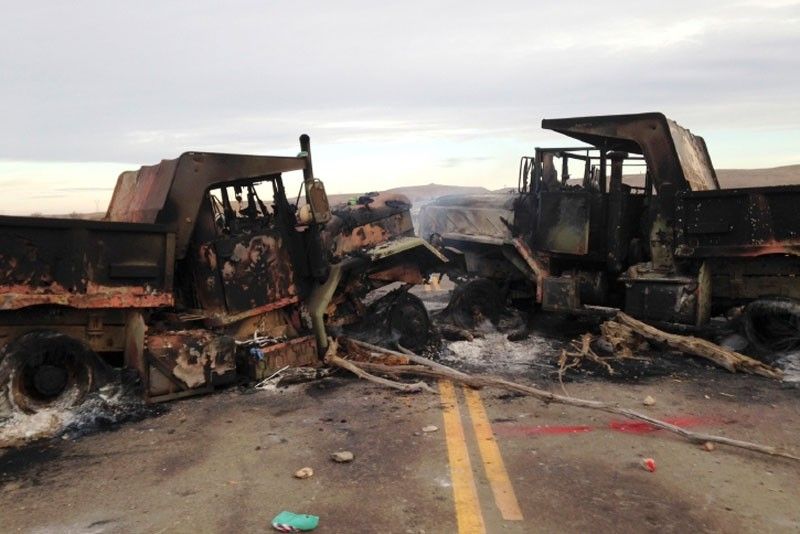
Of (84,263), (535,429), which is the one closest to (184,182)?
(84,263)

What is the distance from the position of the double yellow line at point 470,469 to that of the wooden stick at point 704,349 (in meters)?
3.14

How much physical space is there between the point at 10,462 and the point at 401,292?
4723 mm

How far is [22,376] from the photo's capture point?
17.5 feet

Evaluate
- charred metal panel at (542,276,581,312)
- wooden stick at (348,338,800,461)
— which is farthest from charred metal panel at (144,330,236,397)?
charred metal panel at (542,276,581,312)

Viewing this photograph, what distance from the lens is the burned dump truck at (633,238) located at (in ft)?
25.0

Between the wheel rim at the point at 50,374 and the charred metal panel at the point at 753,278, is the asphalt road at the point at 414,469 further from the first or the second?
the charred metal panel at the point at 753,278

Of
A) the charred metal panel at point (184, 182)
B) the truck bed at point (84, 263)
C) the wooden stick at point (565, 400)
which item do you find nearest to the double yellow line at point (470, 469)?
the wooden stick at point (565, 400)

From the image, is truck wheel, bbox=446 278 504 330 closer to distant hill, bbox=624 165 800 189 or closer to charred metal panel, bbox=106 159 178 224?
charred metal panel, bbox=106 159 178 224

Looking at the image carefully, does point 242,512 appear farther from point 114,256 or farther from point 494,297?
point 494,297

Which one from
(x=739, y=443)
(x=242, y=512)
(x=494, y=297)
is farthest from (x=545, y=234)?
(x=242, y=512)

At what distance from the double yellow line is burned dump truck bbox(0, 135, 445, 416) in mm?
2137

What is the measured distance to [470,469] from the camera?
4.41m

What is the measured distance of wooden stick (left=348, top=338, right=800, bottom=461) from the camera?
467 centimetres

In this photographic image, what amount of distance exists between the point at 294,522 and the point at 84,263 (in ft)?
10.5
